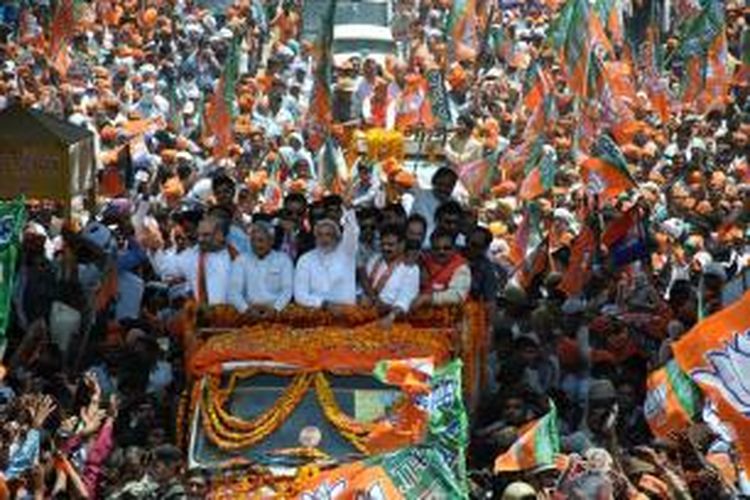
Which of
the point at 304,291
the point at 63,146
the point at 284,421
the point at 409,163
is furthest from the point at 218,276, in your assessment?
the point at 409,163

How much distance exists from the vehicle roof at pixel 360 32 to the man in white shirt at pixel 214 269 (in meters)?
22.4

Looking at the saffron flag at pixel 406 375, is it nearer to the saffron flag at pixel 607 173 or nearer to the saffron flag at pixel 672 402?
the saffron flag at pixel 672 402

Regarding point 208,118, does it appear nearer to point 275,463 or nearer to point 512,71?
point 512,71

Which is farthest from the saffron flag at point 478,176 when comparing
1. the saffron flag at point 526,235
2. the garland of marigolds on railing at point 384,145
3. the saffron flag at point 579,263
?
the saffron flag at point 579,263

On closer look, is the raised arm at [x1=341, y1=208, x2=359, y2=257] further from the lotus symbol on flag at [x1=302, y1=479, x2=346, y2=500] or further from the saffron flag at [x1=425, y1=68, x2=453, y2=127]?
the saffron flag at [x1=425, y1=68, x2=453, y2=127]

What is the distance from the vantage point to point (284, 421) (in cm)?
1953

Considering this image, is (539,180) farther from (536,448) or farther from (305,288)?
(536,448)

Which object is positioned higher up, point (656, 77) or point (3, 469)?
point (656, 77)

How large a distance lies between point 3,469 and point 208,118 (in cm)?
1409

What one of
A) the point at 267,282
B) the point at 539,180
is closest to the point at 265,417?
the point at 267,282

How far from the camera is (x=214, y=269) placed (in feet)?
69.7

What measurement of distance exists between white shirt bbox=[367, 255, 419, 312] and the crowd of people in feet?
0.06

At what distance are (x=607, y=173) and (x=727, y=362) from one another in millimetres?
11502

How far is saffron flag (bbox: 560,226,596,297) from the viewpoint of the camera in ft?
84.2
